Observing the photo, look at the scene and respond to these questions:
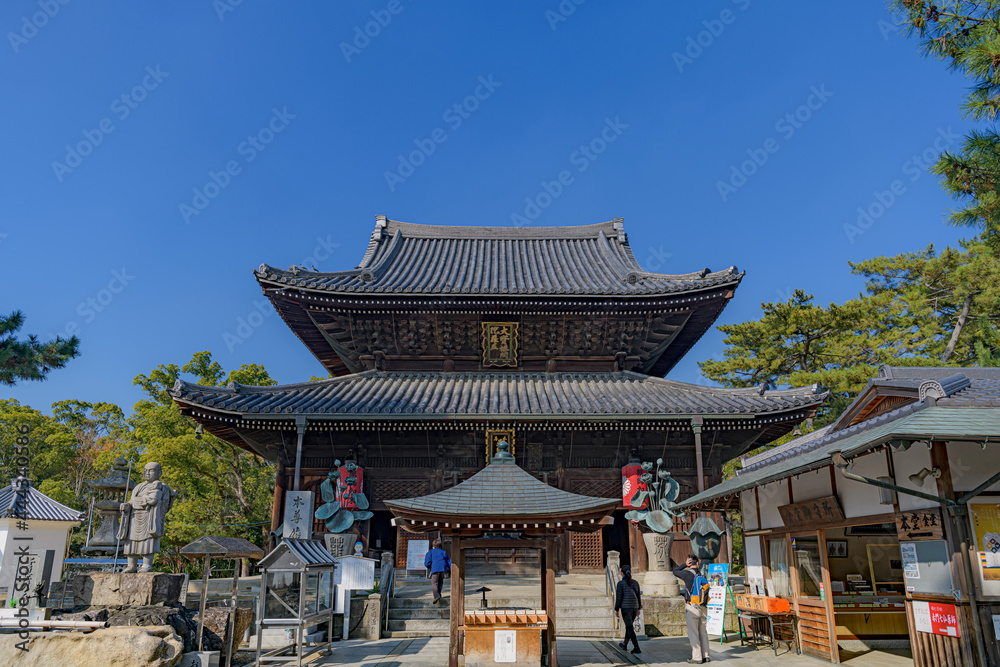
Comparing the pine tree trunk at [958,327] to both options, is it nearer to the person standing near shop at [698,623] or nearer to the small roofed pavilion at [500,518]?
the person standing near shop at [698,623]

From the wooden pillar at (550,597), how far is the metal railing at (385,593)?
4.71 meters

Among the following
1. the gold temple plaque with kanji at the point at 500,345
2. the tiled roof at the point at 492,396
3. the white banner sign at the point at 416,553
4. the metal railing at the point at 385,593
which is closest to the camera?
the metal railing at the point at 385,593

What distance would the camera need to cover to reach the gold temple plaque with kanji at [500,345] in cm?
1972

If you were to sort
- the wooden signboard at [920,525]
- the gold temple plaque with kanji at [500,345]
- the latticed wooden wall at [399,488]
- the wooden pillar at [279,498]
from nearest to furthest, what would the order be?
1. the wooden signboard at [920,525]
2. the wooden pillar at [279,498]
3. the latticed wooden wall at [399,488]
4. the gold temple plaque with kanji at [500,345]

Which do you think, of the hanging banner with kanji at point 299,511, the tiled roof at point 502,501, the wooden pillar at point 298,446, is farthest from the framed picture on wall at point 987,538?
the hanging banner with kanji at point 299,511

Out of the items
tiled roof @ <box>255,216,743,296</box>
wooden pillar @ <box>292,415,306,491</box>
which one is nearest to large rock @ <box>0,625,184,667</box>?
wooden pillar @ <box>292,415,306,491</box>

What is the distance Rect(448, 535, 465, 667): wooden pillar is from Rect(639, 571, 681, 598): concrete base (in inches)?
236

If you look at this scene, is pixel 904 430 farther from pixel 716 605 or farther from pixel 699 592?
pixel 716 605

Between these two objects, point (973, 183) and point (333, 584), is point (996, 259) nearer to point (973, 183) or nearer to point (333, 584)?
point (973, 183)

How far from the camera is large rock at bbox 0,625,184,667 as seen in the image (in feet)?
26.0

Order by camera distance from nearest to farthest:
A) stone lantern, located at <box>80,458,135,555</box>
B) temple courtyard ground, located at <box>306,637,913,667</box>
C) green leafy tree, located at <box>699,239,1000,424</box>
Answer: temple courtyard ground, located at <box>306,637,913,667</box> < stone lantern, located at <box>80,458,135,555</box> < green leafy tree, located at <box>699,239,1000,424</box>

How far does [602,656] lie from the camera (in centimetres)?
1091

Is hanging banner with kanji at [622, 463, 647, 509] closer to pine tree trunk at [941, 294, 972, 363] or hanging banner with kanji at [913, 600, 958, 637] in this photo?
hanging banner with kanji at [913, 600, 958, 637]

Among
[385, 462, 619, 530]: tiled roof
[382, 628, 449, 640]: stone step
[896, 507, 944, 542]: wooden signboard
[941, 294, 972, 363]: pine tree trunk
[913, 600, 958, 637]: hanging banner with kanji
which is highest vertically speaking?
[941, 294, 972, 363]: pine tree trunk
